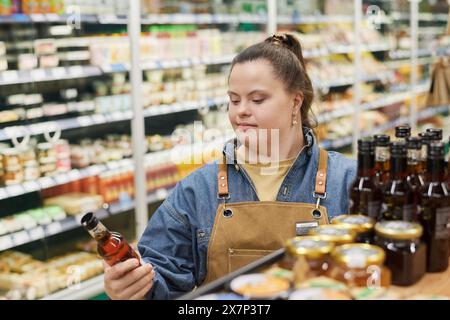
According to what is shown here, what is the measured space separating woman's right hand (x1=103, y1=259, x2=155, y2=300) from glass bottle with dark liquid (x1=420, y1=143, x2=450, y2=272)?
2.56 feet

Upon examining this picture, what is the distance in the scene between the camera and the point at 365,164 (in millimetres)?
1606

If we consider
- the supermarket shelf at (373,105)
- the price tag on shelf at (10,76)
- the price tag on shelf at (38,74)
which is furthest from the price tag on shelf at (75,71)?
the supermarket shelf at (373,105)

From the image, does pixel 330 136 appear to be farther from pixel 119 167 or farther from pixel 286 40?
pixel 286 40

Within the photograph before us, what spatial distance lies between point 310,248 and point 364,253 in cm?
11

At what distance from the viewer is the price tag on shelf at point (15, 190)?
11.8 ft

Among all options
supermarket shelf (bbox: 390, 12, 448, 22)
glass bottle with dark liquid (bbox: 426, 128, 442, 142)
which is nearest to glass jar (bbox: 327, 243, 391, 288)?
glass bottle with dark liquid (bbox: 426, 128, 442, 142)

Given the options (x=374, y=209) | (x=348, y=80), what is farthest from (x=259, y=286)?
(x=348, y=80)

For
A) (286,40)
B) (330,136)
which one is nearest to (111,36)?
(286,40)

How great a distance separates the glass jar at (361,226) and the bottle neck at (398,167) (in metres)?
0.13

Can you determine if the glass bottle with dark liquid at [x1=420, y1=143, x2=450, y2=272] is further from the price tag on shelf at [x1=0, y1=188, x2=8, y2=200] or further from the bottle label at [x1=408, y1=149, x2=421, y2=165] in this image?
the price tag on shelf at [x1=0, y1=188, x2=8, y2=200]

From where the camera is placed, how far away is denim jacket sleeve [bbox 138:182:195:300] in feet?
6.37

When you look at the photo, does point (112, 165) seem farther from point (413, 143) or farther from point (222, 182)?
point (413, 143)

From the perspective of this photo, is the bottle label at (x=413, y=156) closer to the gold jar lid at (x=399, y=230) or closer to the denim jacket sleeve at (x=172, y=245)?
the gold jar lid at (x=399, y=230)

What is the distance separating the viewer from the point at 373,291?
48.5 inches
